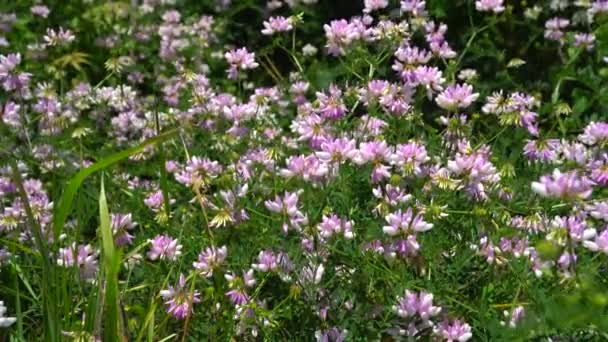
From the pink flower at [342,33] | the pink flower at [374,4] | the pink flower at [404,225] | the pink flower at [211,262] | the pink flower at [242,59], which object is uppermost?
the pink flower at [342,33]

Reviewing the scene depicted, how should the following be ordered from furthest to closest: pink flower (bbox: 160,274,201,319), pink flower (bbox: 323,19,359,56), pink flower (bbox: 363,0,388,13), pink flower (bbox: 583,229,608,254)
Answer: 1. pink flower (bbox: 363,0,388,13)
2. pink flower (bbox: 323,19,359,56)
3. pink flower (bbox: 160,274,201,319)
4. pink flower (bbox: 583,229,608,254)

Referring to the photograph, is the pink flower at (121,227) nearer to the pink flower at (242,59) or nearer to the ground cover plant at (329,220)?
the ground cover plant at (329,220)

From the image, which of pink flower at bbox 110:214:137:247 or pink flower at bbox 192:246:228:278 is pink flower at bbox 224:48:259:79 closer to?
pink flower at bbox 110:214:137:247

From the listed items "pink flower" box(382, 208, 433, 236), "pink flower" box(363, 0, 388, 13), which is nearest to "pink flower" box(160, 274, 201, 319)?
"pink flower" box(382, 208, 433, 236)

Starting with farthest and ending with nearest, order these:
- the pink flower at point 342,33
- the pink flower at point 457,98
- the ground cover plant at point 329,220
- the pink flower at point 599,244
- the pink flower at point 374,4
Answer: the pink flower at point 374,4
the pink flower at point 342,33
the pink flower at point 457,98
the ground cover plant at point 329,220
the pink flower at point 599,244

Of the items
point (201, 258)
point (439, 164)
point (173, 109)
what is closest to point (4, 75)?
point (173, 109)

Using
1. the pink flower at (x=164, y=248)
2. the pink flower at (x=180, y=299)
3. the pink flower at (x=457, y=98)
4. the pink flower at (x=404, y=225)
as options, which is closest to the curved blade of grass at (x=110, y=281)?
the pink flower at (x=180, y=299)

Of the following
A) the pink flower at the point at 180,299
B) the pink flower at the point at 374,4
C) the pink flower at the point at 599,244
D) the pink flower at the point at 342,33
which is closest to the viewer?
the pink flower at the point at 599,244

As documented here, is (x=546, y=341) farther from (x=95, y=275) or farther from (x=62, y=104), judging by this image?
(x=62, y=104)

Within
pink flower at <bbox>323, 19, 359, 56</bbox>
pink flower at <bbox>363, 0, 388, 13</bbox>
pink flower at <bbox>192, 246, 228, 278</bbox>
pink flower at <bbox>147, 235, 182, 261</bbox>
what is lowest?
pink flower at <bbox>147, 235, 182, 261</bbox>

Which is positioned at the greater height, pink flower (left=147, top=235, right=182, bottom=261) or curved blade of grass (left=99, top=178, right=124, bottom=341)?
curved blade of grass (left=99, top=178, right=124, bottom=341)

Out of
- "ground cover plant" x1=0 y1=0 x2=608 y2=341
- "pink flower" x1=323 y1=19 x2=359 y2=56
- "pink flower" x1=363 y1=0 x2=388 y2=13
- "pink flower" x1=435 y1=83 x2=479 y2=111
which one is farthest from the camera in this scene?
"pink flower" x1=363 y1=0 x2=388 y2=13
